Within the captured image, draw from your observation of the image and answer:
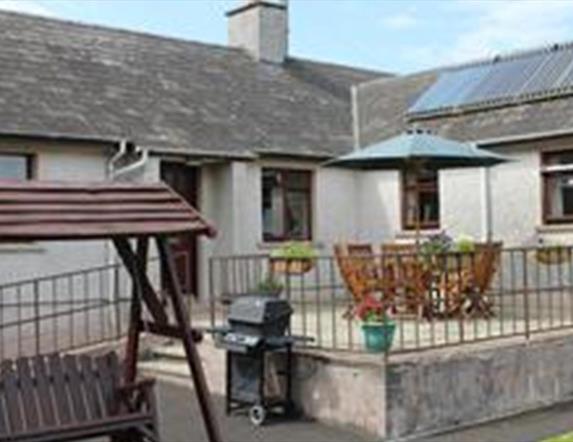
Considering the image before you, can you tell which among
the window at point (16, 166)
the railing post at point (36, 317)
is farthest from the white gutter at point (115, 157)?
the railing post at point (36, 317)

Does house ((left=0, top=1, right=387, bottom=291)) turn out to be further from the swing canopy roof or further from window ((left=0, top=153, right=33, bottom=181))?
the swing canopy roof

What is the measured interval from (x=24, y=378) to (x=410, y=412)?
12.8 feet

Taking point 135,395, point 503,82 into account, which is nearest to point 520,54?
point 503,82

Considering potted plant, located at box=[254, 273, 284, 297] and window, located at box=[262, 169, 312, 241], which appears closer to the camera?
potted plant, located at box=[254, 273, 284, 297]

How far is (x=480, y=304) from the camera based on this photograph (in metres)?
14.6

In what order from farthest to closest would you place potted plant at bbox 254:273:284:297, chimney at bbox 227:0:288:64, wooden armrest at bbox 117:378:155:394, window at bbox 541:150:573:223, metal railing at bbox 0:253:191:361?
chimney at bbox 227:0:288:64 < window at bbox 541:150:573:223 < metal railing at bbox 0:253:191:361 < potted plant at bbox 254:273:284:297 < wooden armrest at bbox 117:378:155:394

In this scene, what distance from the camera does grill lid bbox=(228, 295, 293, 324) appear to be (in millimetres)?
10750

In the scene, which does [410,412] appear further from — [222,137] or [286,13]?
[286,13]

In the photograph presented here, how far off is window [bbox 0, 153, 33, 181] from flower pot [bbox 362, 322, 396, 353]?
7.70 m

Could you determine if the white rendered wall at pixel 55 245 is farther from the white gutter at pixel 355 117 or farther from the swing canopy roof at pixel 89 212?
the swing canopy roof at pixel 89 212

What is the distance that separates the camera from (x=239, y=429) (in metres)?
10.6

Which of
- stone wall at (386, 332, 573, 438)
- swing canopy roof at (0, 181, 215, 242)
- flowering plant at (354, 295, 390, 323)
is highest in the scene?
swing canopy roof at (0, 181, 215, 242)

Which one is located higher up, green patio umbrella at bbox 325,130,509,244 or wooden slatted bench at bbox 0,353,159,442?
green patio umbrella at bbox 325,130,509,244

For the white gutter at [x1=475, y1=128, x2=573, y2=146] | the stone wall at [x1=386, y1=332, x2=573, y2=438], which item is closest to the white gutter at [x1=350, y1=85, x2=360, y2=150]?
the white gutter at [x1=475, y1=128, x2=573, y2=146]
